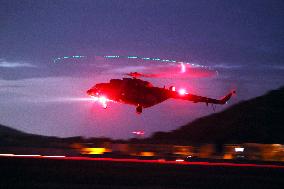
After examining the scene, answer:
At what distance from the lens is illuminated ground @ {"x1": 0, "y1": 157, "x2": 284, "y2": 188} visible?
24.4 metres

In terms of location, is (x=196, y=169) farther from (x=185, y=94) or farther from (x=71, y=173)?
(x=185, y=94)

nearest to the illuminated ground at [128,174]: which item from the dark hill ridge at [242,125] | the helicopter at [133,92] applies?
the helicopter at [133,92]

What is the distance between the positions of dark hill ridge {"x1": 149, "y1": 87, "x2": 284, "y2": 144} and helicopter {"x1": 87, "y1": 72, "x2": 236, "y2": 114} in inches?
3513

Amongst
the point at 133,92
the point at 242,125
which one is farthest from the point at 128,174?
the point at 242,125

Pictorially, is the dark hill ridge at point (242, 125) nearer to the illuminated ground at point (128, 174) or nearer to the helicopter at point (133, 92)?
the helicopter at point (133, 92)

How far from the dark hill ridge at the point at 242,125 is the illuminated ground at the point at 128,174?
95387mm

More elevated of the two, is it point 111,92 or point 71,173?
point 111,92

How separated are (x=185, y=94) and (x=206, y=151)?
34.5ft

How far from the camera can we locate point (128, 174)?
2783cm

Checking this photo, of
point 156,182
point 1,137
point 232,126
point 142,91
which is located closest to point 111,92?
point 142,91

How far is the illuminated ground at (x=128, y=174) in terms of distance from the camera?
24359mm

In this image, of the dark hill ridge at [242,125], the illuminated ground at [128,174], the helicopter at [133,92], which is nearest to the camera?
the illuminated ground at [128,174]

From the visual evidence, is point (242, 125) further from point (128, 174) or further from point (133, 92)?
point (128, 174)

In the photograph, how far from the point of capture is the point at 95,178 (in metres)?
26.1
